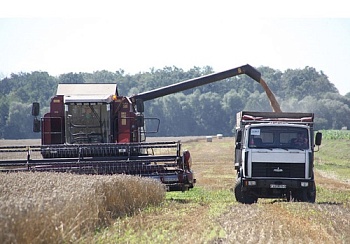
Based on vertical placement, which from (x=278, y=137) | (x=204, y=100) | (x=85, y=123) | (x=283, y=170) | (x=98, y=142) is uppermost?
(x=204, y=100)

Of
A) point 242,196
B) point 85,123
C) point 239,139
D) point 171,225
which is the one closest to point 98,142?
point 85,123

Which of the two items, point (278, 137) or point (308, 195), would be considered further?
point (278, 137)

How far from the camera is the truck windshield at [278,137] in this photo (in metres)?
21.3

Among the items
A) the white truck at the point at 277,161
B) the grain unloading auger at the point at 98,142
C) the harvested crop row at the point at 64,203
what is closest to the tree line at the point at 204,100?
the grain unloading auger at the point at 98,142

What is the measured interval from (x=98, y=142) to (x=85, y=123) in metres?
0.76

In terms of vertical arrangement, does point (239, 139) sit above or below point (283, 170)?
above

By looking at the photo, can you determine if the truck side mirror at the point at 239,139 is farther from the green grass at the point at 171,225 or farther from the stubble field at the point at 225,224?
the green grass at the point at 171,225

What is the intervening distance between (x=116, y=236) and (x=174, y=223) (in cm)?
245

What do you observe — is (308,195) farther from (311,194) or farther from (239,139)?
(239,139)

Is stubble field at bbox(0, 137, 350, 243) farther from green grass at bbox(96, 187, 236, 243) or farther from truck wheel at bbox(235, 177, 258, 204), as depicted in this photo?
truck wheel at bbox(235, 177, 258, 204)

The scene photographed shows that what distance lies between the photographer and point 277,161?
68.9 feet

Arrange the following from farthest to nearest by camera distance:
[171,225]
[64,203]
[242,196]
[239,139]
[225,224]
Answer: [239,139]
[242,196]
[225,224]
[171,225]
[64,203]

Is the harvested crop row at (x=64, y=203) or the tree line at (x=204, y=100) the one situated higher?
the tree line at (x=204, y=100)

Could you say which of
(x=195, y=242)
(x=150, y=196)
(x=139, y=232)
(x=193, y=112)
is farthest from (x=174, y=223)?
(x=193, y=112)
